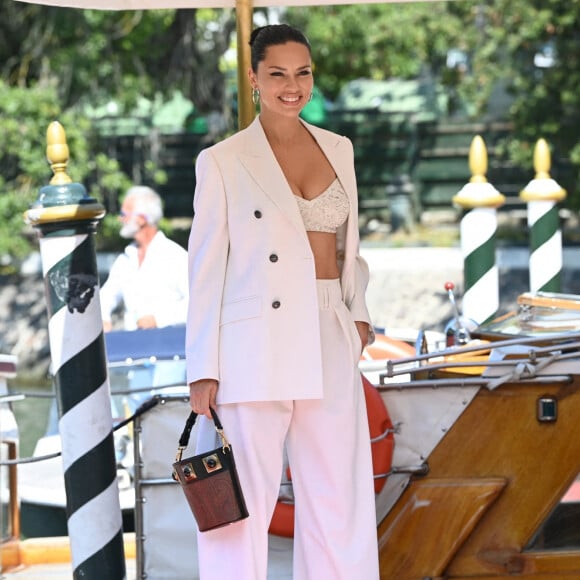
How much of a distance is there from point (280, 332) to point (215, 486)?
1.36ft

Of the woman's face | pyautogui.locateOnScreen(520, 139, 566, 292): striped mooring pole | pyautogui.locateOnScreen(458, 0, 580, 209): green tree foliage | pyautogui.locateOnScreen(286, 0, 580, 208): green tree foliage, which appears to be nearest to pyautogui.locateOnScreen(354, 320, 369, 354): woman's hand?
the woman's face

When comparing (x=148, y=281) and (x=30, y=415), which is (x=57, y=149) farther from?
(x=30, y=415)

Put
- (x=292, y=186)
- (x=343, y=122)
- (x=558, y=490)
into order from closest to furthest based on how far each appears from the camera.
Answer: (x=292, y=186) → (x=558, y=490) → (x=343, y=122)

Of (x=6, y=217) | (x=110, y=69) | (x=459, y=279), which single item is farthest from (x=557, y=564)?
(x=110, y=69)


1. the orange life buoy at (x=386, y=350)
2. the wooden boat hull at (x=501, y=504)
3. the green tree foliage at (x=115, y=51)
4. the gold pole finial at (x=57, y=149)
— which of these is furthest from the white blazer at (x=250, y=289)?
the green tree foliage at (x=115, y=51)

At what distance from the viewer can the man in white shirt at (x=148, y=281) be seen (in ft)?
23.0

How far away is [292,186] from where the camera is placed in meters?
3.30

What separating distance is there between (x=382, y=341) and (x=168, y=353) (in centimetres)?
113

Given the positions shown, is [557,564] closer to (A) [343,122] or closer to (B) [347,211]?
(B) [347,211]

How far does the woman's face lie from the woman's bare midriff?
0.33m

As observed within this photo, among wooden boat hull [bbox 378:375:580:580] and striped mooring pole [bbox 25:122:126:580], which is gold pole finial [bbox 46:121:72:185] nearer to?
striped mooring pole [bbox 25:122:126:580]

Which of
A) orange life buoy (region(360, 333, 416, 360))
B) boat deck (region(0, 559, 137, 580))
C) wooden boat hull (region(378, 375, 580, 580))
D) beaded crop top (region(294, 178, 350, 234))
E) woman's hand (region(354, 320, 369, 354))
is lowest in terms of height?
boat deck (region(0, 559, 137, 580))

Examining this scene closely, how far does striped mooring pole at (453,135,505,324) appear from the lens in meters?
6.44

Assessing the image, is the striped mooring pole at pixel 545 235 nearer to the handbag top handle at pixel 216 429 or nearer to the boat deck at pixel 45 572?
the boat deck at pixel 45 572
